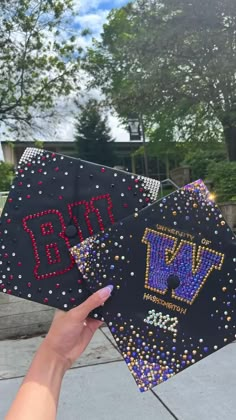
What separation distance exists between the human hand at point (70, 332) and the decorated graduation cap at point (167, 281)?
0.06 meters

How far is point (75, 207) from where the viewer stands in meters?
1.27

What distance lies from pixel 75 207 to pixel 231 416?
208cm

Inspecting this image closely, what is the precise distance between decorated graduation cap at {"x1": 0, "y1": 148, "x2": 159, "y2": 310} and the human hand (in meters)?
0.04

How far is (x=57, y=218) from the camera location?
1.27 meters

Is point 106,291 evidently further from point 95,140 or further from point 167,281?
point 95,140

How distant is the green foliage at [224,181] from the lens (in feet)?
25.9

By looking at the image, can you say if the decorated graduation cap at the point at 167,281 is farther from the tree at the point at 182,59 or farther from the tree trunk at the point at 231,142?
the tree trunk at the point at 231,142

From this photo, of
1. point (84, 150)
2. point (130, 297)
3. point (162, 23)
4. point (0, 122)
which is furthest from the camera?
point (84, 150)

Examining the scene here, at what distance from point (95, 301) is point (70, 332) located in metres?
0.16

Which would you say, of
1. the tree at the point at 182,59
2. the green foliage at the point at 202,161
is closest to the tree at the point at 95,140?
the green foliage at the point at 202,161

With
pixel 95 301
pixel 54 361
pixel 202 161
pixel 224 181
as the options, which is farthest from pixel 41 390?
pixel 202 161

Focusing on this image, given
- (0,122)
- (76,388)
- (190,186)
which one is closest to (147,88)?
(0,122)

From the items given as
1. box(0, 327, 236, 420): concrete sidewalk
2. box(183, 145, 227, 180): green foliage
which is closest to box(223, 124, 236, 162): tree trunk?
box(183, 145, 227, 180): green foliage

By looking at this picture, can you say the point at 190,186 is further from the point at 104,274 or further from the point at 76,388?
the point at 76,388
